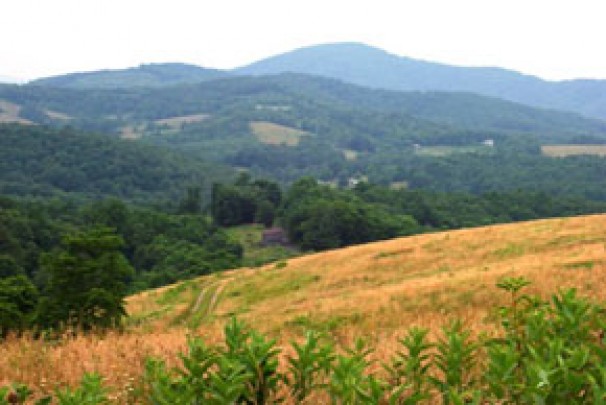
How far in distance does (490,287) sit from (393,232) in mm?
75804

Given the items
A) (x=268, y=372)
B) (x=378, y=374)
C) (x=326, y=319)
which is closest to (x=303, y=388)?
(x=268, y=372)

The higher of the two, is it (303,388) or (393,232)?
(303,388)

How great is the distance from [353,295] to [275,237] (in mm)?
83108

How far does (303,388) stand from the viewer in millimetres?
4773

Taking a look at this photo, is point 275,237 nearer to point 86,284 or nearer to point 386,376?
point 86,284

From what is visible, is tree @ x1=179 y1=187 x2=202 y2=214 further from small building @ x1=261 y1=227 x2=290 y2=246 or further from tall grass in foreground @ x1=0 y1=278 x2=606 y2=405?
tall grass in foreground @ x1=0 y1=278 x2=606 y2=405

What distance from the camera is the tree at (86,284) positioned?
23938mm

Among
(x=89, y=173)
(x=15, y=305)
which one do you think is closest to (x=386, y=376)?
(x=15, y=305)

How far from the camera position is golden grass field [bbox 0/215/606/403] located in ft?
23.1

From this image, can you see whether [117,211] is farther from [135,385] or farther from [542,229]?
[135,385]

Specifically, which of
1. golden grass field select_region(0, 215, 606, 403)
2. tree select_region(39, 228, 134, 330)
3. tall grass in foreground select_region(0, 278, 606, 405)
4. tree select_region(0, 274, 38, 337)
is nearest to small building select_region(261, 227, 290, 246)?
golden grass field select_region(0, 215, 606, 403)

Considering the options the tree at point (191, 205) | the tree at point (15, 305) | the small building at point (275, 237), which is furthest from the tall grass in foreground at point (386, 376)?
the tree at point (191, 205)

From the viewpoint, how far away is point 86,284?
26797 mm

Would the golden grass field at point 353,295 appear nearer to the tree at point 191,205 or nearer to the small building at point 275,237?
the small building at point 275,237
